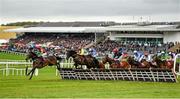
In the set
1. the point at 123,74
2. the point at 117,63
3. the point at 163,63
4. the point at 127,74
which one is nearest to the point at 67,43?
the point at 117,63

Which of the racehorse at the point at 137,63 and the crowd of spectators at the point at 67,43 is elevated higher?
the racehorse at the point at 137,63

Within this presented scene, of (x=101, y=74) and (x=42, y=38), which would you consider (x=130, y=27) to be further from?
(x=101, y=74)

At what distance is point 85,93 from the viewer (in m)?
15.4

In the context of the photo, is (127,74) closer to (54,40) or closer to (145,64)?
(145,64)

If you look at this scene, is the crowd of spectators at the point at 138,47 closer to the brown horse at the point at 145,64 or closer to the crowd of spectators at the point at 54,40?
the crowd of spectators at the point at 54,40

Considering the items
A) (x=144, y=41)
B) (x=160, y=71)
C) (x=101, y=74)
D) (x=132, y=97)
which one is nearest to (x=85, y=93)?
(x=132, y=97)

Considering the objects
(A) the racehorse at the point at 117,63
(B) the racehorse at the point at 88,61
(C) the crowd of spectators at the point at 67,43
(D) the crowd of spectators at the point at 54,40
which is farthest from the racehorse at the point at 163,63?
(D) the crowd of spectators at the point at 54,40

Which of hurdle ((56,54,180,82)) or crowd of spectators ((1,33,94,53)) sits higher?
hurdle ((56,54,180,82))

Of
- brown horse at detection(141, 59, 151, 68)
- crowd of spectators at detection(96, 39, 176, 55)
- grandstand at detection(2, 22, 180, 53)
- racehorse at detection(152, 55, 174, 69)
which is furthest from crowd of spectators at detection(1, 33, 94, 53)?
racehorse at detection(152, 55, 174, 69)

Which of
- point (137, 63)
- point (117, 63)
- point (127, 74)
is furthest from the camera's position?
point (117, 63)

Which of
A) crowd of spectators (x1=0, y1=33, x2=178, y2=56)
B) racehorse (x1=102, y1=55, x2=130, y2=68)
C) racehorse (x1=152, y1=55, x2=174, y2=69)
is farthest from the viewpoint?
crowd of spectators (x1=0, y1=33, x2=178, y2=56)

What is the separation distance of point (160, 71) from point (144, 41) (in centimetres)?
5169

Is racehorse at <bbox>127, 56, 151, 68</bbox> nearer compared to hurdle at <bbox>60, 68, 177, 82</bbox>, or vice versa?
hurdle at <bbox>60, 68, 177, 82</bbox>

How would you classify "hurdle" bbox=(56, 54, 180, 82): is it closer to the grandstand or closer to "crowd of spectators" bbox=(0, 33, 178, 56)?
the grandstand
